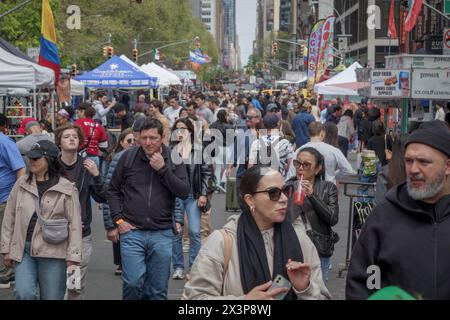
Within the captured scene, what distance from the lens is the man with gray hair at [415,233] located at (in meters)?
4.24

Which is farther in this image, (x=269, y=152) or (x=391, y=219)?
(x=269, y=152)

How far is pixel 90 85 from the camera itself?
107ft

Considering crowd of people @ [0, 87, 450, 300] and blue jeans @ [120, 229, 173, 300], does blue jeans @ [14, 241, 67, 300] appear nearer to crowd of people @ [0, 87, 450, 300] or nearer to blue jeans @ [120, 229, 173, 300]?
crowd of people @ [0, 87, 450, 300]

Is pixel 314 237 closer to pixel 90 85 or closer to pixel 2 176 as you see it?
pixel 2 176

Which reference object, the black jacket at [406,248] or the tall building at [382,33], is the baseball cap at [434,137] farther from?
the tall building at [382,33]

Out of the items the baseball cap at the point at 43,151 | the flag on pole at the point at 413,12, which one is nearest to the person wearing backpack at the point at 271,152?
the baseball cap at the point at 43,151

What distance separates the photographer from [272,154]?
41.2 feet

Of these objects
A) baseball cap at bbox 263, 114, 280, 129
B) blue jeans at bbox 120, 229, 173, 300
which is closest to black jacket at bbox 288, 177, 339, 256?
blue jeans at bbox 120, 229, 173, 300

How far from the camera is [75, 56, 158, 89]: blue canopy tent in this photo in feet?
105

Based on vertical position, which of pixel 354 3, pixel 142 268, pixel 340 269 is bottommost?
pixel 340 269

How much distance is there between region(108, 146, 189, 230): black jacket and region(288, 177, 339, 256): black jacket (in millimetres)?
995

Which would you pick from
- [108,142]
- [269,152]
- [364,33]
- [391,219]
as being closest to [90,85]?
[108,142]

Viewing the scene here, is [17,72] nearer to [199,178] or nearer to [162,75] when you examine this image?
[199,178]

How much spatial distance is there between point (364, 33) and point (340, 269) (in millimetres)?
66527
